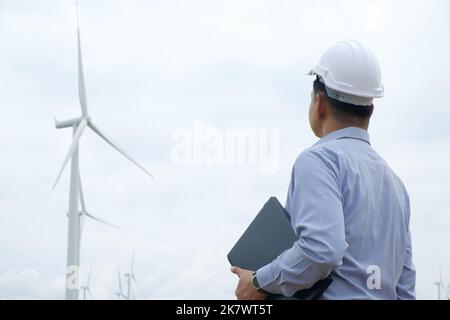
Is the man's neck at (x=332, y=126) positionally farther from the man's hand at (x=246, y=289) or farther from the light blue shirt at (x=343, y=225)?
the man's hand at (x=246, y=289)

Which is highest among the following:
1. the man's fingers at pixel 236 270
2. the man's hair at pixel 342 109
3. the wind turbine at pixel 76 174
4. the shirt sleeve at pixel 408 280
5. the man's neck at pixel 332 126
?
the man's hair at pixel 342 109

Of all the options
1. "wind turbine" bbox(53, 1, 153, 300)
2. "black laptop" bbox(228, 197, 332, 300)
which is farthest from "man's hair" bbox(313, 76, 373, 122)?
"wind turbine" bbox(53, 1, 153, 300)

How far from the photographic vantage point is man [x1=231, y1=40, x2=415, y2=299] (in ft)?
12.7

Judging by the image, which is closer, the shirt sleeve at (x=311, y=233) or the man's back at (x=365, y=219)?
the shirt sleeve at (x=311, y=233)

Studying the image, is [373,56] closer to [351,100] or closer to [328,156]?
[351,100]

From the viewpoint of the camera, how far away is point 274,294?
406cm

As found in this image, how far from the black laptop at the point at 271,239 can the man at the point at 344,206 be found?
54 millimetres

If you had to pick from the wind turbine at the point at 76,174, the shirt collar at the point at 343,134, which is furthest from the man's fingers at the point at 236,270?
the wind turbine at the point at 76,174

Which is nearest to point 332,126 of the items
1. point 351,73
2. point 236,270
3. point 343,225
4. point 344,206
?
point 351,73

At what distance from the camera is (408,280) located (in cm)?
449

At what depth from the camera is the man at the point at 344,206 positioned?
386cm
